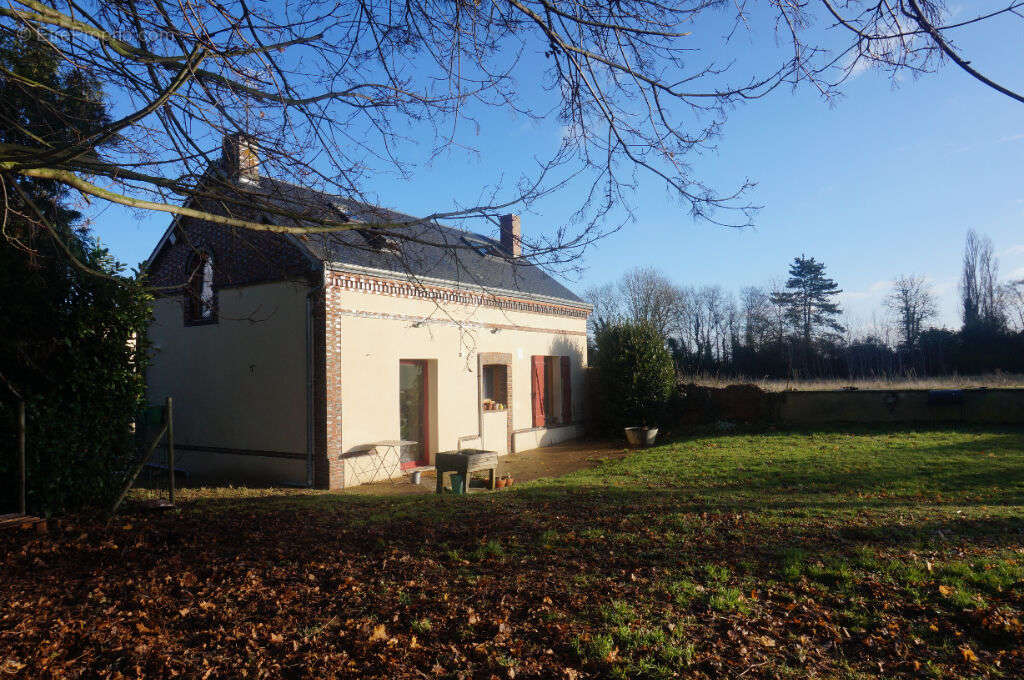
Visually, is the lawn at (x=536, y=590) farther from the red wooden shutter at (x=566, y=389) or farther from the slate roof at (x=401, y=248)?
the red wooden shutter at (x=566, y=389)

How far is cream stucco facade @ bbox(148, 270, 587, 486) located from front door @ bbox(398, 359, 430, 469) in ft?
0.55

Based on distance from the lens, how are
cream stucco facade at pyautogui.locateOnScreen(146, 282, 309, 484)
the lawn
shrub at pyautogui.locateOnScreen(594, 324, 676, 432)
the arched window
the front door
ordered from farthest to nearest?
shrub at pyautogui.locateOnScreen(594, 324, 676, 432) → the arched window → the front door → cream stucco facade at pyautogui.locateOnScreen(146, 282, 309, 484) → the lawn

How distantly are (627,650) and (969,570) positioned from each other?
3.22m

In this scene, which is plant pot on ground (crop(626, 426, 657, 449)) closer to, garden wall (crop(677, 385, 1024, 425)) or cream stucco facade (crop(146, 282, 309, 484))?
garden wall (crop(677, 385, 1024, 425))

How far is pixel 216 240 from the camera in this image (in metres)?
13.3

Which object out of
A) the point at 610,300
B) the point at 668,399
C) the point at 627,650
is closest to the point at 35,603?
the point at 627,650

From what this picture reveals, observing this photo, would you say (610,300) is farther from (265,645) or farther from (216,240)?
(265,645)

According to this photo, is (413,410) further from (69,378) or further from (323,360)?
(69,378)

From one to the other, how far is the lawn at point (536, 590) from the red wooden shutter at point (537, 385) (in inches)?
356

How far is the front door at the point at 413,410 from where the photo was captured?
1302 centimetres

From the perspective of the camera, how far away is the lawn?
11.7 feet

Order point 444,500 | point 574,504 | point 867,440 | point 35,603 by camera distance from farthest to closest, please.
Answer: point 867,440
point 444,500
point 574,504
point 35,603

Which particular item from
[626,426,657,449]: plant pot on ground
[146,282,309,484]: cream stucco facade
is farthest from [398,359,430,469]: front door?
[626,426,657,449]: plant pot on ground

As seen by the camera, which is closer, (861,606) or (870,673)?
(870,673)
